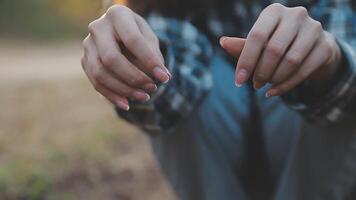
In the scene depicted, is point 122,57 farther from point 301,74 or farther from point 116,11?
point 301,74

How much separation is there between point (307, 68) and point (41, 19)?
4.48m

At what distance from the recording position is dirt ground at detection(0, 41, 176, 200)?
4.23 feet

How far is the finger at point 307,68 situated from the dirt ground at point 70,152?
68 centimetres

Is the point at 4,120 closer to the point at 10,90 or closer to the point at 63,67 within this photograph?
the point at 10,90

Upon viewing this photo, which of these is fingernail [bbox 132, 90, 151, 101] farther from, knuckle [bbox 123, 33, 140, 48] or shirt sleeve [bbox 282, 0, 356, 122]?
shirt sleeve [bbox 282, 0, 356, 122]

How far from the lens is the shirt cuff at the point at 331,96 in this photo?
764 mm

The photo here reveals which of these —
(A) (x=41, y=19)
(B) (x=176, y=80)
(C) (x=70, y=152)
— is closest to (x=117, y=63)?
(B) (x=176, y=80)

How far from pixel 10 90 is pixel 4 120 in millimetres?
446

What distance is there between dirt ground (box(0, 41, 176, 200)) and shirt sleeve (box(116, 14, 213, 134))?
0.43 m

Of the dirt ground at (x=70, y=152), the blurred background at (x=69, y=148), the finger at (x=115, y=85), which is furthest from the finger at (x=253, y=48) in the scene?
the dirt ground at (x=70, y=152)

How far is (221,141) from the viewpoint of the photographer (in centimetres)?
93

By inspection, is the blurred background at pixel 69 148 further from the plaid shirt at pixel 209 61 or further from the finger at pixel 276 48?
the finger at pixel 276 48

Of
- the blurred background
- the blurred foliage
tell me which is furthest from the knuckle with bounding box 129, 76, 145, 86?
the blurred foliage

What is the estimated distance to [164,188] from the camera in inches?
54.1
